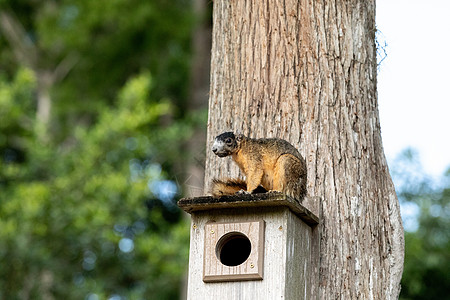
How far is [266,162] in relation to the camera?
4.27m

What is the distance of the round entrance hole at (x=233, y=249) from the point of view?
4129 millimetres

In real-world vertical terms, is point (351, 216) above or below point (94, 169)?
below

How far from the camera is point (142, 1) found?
14.6m

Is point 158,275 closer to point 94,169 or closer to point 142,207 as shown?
point 142,207

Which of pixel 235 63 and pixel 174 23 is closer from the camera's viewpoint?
pixel 235 63

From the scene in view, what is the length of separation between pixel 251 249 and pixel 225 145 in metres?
0.56

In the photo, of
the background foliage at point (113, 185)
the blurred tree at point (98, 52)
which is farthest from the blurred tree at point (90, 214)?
the blurred tree at point (98, 52)

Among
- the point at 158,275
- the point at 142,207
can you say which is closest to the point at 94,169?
the point at 142,207

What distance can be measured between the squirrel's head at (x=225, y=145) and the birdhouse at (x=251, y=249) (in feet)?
0.87

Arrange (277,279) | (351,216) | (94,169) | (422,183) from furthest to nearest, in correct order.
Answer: (94,169) < (422,183) < (351,216) < (277,279)

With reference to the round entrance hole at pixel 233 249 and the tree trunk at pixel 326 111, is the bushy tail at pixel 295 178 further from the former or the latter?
the round entrance hole at pixel 233 249

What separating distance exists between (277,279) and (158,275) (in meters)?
8.65

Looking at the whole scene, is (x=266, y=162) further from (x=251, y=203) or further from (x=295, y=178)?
(x=251, y=203)

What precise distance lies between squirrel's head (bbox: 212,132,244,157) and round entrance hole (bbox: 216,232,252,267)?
42 cm
